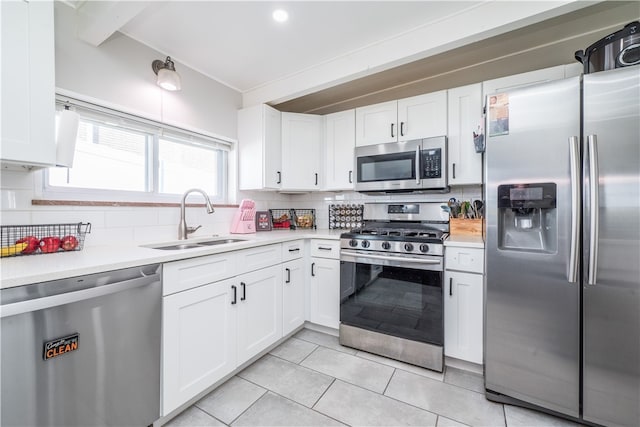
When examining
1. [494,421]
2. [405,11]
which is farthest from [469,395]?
[405,11]

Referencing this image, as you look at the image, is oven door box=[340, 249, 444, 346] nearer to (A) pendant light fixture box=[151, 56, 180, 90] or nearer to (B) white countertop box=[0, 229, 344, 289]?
(B) white countertop box=[0, 229, 344, 289]

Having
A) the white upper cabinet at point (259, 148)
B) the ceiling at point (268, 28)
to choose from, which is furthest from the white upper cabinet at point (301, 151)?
the ceiling at point (268, 28)

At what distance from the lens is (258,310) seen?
1.90m

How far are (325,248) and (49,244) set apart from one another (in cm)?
177

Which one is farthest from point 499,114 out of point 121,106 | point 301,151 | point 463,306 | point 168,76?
point 121,106

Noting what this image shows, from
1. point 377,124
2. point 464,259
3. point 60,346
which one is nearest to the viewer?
point 60,346

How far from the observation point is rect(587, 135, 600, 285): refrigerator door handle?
49.5 inches

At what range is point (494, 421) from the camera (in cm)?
139

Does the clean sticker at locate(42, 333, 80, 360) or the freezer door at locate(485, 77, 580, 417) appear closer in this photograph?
the clean sticker at locate(42, 333, 80, 360)

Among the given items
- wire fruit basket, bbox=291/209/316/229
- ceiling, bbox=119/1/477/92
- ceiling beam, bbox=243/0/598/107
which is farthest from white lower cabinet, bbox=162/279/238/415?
ceiling beam, bbox=243/0/598/107

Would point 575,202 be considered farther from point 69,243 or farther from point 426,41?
point 69,243

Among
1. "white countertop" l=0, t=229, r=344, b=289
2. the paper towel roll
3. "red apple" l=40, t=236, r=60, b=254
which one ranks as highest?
the paper towel roll

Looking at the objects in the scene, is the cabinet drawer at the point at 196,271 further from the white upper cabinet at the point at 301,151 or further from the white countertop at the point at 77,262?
the white upper cabinet at the point at 301,151

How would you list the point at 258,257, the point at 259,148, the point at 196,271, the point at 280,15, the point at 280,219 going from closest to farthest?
the point at 196,271 < the point at 280,15 < the point at 258,257 < the point at 259,148 < the point at 280,219
